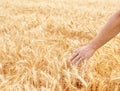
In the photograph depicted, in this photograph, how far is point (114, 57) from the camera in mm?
2807

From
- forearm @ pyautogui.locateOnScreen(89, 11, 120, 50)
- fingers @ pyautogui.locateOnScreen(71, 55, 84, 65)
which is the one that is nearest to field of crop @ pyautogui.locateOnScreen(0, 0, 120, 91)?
fingers @ pyautogui.locateOnScreen(71, 55, 84, 65)

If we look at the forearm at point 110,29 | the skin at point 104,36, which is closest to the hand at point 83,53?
the skin at point 104,36

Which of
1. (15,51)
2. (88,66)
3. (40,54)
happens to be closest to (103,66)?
(88,66)

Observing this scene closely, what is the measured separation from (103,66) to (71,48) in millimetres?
608

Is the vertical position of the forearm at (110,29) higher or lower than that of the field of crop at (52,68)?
higher

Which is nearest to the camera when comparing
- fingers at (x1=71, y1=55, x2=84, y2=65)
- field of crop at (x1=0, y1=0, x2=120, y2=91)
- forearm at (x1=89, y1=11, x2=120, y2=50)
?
forearm at (x1=89, y1=11, x2=120, y2=50)

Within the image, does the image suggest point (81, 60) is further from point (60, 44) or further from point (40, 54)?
point (60, 44)

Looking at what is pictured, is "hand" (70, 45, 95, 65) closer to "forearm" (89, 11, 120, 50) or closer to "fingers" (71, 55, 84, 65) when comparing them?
"fingers" (71, 55, 84, 65)

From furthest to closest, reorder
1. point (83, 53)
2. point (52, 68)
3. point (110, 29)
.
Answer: point (52, 68), point (83, 53), point (110, 29)

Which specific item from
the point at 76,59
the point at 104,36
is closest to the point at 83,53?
the point at 76,59

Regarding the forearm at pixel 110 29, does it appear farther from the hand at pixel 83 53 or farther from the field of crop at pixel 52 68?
the field of crop at pixel 52 68

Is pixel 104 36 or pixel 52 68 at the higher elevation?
pixel 104 36

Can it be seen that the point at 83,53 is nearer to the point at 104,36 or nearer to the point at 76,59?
the point at 76,59

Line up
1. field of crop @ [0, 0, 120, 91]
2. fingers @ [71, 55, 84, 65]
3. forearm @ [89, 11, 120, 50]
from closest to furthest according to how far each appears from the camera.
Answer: forearm @ [89, 11, 120, 50] < field of crop @ [0, 0, 120, 91] < fingers @ [71, 55, 84, 65]
